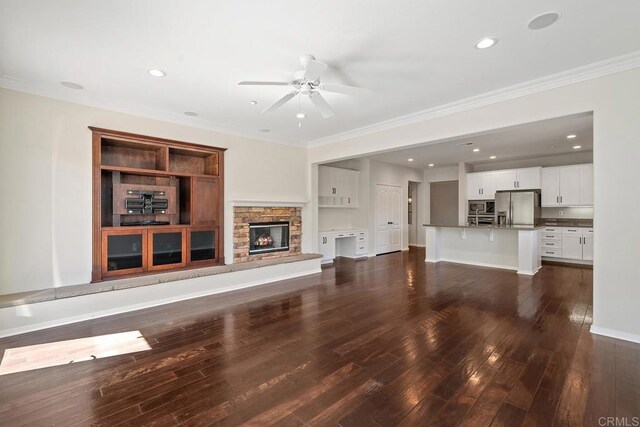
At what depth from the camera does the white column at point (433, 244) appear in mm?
7324

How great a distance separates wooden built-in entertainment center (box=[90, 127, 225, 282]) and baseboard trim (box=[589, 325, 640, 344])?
5.12 m

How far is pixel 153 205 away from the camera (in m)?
4.52

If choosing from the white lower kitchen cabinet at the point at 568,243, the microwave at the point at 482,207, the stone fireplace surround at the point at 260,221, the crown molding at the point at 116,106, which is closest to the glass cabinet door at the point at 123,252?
the stone fireplace surround at the point at 260,221

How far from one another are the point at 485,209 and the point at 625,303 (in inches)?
223

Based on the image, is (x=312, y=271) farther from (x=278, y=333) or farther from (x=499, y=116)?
(x=499, y=116)

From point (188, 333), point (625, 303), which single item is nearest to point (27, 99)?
point (188, 333)

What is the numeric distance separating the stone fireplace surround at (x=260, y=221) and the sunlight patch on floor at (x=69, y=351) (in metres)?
2.33

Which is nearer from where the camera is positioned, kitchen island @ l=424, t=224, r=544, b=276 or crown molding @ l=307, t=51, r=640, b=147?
crown molding @ l=307, t=51, r=640, b=147

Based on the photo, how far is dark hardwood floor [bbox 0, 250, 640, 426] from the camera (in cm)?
191

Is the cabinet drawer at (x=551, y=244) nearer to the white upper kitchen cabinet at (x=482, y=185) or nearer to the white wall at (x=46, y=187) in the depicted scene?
the white upper kitchen cabinet at (x=482, y=185)

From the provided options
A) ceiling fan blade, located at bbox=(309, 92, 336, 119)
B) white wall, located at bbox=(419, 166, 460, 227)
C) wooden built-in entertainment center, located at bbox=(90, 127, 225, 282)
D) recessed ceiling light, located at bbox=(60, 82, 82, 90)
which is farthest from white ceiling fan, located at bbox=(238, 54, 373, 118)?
white wall, located at bbox=(419, 166, 460, 227)

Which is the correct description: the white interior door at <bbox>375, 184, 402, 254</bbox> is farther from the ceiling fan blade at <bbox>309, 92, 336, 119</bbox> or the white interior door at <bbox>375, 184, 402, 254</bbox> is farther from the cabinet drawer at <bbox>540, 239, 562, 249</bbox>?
the ceiling fan blade at <bbox>309, 92, 336, 119</bbox>

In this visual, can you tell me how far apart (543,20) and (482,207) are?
682cm

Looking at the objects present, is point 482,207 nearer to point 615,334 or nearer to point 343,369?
point 615,334
